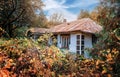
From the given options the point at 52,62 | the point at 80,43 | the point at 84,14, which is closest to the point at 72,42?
the point at 80,43

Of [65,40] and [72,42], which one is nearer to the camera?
[72,42]

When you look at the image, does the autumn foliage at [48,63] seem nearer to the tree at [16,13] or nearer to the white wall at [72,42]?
the white wall at [72,42]

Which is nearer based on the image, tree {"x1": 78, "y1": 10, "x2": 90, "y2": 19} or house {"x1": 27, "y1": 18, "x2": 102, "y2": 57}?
house {"x1": 27, "y1": 18, "x2": 102, "y2": 57}

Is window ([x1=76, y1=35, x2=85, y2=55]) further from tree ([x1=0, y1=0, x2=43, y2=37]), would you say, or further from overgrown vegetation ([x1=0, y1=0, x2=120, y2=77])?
overgrown vegetation ([x1=0, y1=0, x2=120, y2=77])

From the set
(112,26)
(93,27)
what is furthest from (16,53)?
(93,27)

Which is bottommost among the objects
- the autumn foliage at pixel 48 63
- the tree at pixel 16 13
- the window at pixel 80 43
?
the window at pixel 80 43

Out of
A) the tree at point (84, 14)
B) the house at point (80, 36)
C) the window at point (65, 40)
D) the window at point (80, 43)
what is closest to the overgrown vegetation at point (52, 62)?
the house at point (80, 36)

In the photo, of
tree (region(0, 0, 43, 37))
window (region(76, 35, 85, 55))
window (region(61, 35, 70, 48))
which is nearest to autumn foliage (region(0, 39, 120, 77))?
window (region(76, 35, 85, 55))

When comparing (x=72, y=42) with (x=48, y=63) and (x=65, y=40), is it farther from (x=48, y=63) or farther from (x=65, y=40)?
(x=48, y=63)

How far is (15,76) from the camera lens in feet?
18.9

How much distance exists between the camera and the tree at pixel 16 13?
31.0m

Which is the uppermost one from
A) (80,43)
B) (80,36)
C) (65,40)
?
(80,36)

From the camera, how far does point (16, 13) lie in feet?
107

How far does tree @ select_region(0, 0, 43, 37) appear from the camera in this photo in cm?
3102
